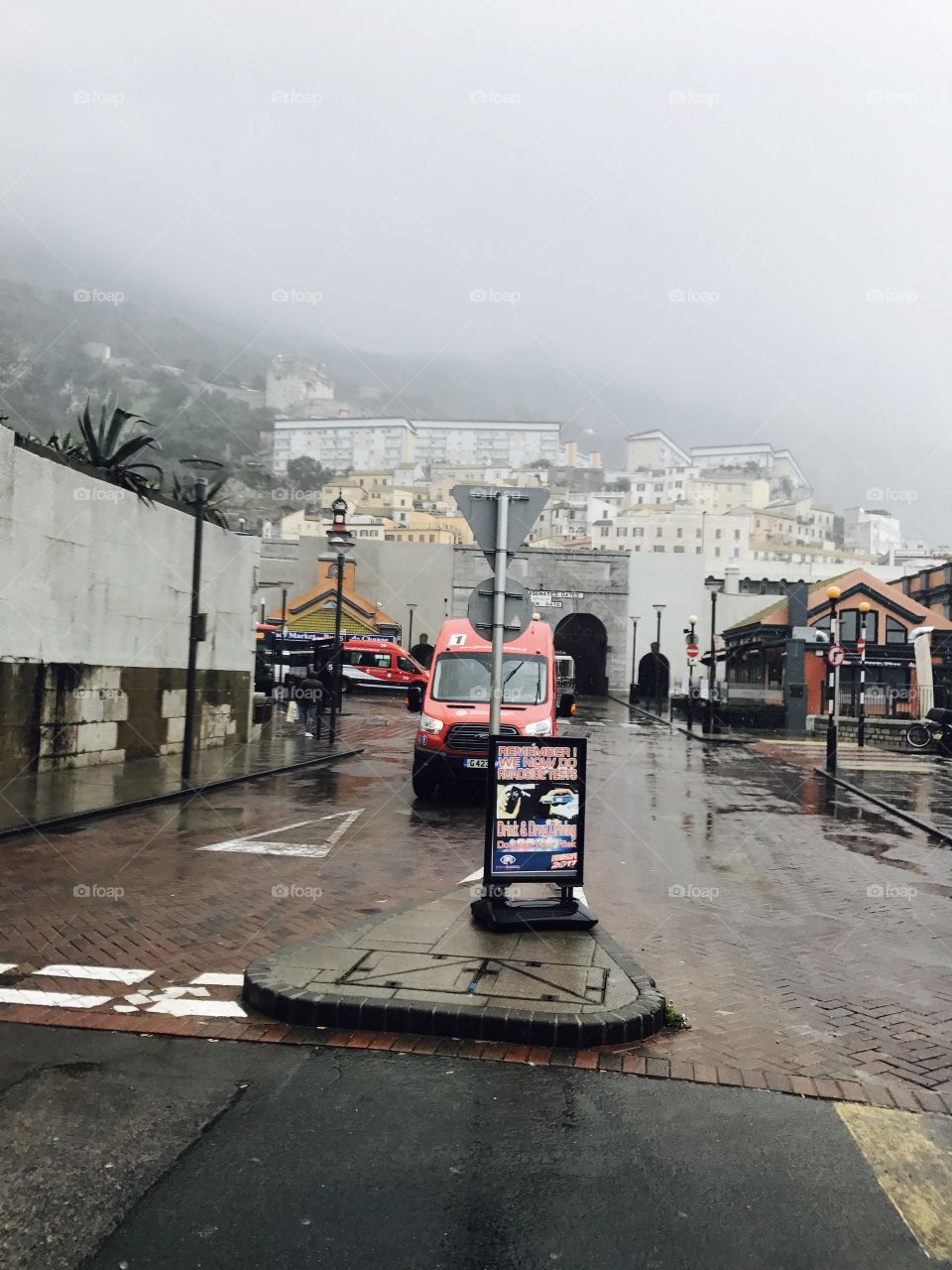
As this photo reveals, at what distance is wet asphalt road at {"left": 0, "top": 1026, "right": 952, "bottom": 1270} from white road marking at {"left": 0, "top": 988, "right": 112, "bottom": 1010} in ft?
2.07

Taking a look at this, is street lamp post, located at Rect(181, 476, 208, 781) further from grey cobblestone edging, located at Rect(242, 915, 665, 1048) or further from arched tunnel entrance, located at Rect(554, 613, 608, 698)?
arched tunnel entrance, located at Rect(554, 613, 608, 698)

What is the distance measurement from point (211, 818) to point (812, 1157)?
965 centimetres

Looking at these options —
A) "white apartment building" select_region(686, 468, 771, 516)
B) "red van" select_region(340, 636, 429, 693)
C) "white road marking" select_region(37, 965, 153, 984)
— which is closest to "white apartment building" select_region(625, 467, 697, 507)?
"white apartment building" select_region(686, 468, 771, 516)

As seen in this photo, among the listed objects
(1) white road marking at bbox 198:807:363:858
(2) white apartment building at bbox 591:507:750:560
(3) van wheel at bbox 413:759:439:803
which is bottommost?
(1) white road marking at bbox 198:807:363:858

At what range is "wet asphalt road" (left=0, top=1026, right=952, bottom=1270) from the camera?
3.11 metres

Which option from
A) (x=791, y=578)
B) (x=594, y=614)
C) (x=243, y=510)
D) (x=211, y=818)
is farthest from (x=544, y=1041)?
(x=243, y=510)

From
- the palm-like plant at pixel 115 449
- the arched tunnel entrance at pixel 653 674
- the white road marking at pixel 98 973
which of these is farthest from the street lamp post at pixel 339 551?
the arched tunnel entrance at pixel 653 674

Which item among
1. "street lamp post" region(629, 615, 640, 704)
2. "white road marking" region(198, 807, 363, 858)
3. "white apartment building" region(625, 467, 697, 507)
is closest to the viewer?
"white road marking" region(198, 807, 363, 858)

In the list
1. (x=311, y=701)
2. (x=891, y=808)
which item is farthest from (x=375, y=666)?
(x=891, y=808)

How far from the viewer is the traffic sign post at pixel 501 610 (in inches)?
269

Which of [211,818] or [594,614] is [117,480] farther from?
[594,614]

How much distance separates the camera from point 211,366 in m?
199

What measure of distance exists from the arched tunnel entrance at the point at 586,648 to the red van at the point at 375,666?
63.9 feet

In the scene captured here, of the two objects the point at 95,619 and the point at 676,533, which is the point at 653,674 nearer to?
the point at 676,533
